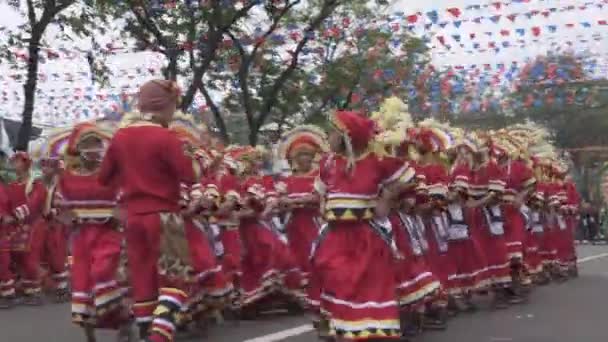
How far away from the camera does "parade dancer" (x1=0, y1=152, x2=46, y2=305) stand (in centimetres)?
1359

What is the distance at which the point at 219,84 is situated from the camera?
2662 cm

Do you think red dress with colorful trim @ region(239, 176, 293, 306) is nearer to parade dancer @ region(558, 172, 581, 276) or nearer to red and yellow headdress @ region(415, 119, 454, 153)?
red and yellow headdress @ region(415, 119, 454, 153)

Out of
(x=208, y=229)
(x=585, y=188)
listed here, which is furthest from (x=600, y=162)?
(x=208, y=229)

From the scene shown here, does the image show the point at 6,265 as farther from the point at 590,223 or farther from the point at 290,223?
the point at 590,223

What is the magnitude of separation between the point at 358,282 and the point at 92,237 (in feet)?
7.40

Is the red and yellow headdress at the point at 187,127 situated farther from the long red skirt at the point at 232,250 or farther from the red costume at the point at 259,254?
the red costume at the point at 259,254

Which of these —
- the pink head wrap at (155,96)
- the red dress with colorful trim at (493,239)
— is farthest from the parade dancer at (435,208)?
the pink head wrap at (155,96)

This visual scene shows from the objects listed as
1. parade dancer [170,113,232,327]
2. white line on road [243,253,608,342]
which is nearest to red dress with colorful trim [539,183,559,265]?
white line on road [243,253,608,342]

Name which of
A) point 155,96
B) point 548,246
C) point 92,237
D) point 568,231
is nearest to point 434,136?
point 92,237

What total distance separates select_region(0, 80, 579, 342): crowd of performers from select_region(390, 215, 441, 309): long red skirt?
1cm

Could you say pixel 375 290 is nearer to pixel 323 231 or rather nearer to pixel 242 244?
pixel 323 231

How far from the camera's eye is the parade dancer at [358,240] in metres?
6.98

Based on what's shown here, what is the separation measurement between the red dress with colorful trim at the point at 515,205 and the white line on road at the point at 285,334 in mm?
3004

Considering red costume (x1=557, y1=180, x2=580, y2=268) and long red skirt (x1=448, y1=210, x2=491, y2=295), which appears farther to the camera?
red costume (x1=557, y1=180, x2=580, y2=268)
